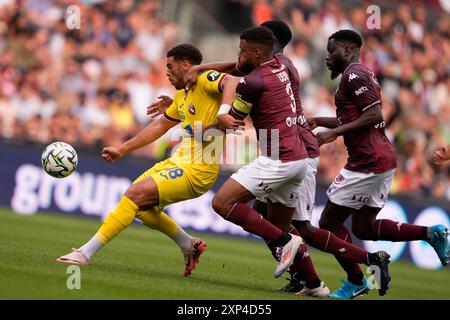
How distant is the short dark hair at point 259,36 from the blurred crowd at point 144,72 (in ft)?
33.2

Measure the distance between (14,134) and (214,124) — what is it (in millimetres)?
10175

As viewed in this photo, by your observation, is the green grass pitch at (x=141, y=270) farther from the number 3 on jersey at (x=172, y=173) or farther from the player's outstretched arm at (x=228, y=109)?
the player's outstretched arm at (x=228, y=109)

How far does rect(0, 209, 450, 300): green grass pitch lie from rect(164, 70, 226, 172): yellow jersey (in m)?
1.23

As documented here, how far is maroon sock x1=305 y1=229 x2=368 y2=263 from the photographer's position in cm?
952

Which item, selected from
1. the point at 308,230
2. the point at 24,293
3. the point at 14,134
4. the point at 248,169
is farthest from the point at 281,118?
the point at 14,134

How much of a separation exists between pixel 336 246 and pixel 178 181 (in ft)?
5.73

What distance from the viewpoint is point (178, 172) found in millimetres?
9664

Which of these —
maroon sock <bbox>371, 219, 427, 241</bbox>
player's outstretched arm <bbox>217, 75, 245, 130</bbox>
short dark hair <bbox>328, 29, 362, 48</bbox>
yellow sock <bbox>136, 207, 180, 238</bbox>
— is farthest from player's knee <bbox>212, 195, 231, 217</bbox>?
short dark hair <bbox>328, 29, 362, 48</bbox>

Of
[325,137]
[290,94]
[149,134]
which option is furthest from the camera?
[149,134]

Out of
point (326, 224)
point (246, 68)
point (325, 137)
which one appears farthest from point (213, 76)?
point (326, 224)

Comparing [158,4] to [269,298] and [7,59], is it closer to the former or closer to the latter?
[7,59]

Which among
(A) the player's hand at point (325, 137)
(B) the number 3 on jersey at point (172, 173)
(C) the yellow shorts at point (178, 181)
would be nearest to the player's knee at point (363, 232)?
(A) the player's hand at point (325, 137)

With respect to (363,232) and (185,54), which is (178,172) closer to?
(185,54)
